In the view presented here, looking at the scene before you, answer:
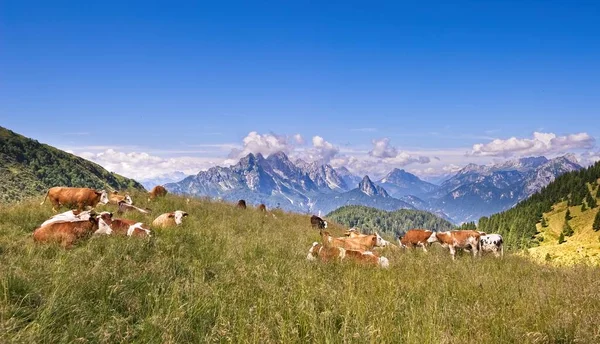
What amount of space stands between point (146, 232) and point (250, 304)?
5781 millimetres

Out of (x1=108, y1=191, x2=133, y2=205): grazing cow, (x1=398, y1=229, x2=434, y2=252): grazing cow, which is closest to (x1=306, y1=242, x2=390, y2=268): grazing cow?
(x1=398, y1=229, x2=434, y2=252): grazing cow

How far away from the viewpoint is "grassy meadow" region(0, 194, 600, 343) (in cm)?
393

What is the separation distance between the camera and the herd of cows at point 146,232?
8.25 meters

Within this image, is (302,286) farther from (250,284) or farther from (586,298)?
(586,298)

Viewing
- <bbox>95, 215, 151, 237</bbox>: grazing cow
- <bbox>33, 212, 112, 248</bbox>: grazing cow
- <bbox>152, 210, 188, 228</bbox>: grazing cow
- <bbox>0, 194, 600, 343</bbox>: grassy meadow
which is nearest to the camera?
<bbox>0, 194, 600, 343</bbox>: grassy meadow

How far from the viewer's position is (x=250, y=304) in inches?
198

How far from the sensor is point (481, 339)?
423cm

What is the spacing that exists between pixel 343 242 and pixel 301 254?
19.5ft

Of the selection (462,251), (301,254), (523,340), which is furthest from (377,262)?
(462,251)

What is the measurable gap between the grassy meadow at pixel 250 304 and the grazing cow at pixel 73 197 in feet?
27.5

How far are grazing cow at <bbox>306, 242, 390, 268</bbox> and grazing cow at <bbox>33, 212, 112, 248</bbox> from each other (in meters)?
5.67

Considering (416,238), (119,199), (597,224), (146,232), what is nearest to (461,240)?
(416,238)

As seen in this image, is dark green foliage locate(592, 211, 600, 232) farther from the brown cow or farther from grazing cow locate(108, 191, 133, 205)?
the brown cow

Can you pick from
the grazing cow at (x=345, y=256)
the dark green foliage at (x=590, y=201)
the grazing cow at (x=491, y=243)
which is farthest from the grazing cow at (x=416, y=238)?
the dark green foliage at (x=590, y=201)
